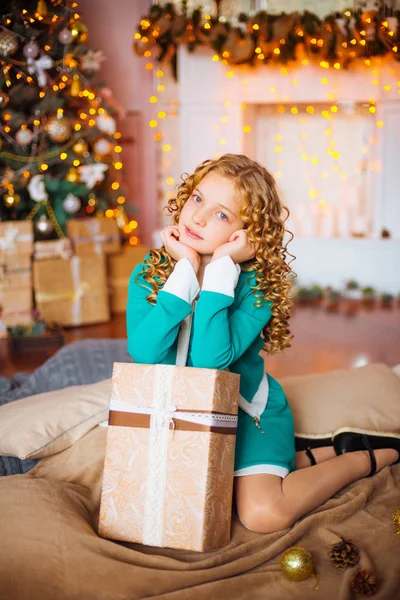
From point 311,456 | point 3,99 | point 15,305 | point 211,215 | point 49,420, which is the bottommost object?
point 15,305

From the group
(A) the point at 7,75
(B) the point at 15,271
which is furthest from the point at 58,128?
(B) the point at 15,271

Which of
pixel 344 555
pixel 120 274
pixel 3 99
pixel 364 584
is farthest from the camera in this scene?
pixel 120 274

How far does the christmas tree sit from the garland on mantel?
815mm

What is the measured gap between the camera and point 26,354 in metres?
3.85

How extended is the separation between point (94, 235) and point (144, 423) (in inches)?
126

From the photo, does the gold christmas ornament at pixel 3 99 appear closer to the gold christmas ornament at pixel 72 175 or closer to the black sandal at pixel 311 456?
the gold christmas ornament at pixel 72 175

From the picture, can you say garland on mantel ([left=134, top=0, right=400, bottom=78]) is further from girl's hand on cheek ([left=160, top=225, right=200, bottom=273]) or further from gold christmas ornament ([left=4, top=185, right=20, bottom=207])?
girl's hand on cheek ([left=160, top=225, right=200, bottom=273])

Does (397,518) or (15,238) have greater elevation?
(15,238)

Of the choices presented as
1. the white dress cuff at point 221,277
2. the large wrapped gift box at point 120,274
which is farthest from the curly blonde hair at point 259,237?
the large wrapped gift box at point 120,274

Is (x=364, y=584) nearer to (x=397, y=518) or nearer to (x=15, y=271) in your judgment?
(x=397, y=518)

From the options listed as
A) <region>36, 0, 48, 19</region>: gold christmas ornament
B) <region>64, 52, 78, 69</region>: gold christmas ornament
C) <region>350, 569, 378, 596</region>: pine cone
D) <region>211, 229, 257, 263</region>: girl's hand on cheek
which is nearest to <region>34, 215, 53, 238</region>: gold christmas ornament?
<region>64, 52, 78, 69</region>: gold christmas ornament

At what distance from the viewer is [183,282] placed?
1646 millimetres

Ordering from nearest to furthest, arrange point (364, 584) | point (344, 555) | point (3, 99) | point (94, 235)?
point (364, 584) < point (344, 555) < point (3, 99) < point (94, 235)

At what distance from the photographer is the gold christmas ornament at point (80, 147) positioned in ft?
14.6
